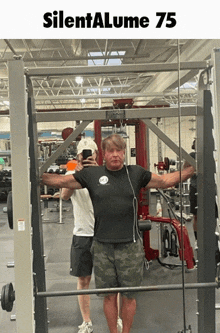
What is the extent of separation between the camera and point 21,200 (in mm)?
1763

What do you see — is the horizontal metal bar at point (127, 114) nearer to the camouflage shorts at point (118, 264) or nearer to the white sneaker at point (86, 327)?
the camouflage shorts at point (118, 264)

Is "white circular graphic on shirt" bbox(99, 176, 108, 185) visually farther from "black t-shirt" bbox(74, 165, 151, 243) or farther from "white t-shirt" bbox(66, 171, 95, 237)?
"white t-shirt" bbox(66, 171, 95, 237)

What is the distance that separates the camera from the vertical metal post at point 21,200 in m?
1.76

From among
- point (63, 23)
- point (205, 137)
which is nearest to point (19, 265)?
point (205, 137)

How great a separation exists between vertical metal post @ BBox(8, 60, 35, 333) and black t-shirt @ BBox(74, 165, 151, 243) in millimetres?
550

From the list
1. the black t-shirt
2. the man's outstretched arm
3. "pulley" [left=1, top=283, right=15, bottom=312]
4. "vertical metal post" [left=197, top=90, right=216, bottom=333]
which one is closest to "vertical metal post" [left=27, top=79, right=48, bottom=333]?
the man's outstretched arm

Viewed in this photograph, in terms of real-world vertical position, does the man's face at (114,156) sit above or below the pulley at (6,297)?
above

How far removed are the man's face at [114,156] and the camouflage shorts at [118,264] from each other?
1.74ft

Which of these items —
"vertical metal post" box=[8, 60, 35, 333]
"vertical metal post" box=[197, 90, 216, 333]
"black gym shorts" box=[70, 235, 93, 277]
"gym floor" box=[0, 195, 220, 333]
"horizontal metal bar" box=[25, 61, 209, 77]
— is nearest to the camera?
"vertical metal post" box=[8, 60, 35, 333]

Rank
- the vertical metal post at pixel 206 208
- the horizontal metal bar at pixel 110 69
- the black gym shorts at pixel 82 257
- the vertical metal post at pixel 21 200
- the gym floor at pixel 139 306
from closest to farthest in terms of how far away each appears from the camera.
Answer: the vertical metal post at pixel 21 200 → the horizontal metal bar at pixel 110 69 → the vertical metal post at pixel 206 208 → the black gym shorts at pixel 82 257 → the gym floor at pixel 139 306

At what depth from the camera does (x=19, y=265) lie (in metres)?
1.77

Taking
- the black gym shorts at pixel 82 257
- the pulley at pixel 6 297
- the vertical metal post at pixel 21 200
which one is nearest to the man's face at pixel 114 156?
the vertical metal post at pixel 21 200

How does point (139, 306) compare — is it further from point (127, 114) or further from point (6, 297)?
point (127, 114)

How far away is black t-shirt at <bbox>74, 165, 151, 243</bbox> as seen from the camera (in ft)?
7.11
